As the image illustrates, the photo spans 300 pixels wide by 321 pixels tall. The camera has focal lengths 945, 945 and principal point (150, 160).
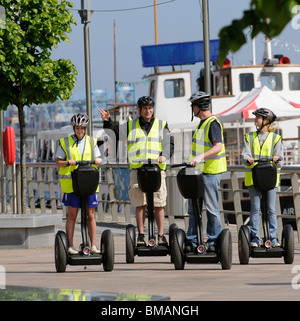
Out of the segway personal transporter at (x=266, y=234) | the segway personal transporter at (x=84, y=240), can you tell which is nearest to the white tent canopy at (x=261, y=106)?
the segway personal transporter at (x=266, y=234)

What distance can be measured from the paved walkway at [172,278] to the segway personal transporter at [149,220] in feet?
0.48

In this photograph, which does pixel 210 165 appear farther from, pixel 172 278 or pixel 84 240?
pixel 84 240

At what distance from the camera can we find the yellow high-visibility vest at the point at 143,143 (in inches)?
372

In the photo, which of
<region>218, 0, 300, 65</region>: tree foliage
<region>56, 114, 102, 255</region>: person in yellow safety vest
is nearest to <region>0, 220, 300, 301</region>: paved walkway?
<region>56, 114, 102, 255</region>: person in yellow safety vest

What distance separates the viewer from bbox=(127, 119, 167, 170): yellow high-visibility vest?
9.45 metres

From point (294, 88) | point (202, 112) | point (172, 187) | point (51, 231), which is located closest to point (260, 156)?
point (202, 112)

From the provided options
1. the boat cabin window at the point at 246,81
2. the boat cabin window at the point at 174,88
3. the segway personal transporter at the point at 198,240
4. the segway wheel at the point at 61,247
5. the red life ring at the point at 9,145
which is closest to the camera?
the segway personal transporter at the point at 198,240

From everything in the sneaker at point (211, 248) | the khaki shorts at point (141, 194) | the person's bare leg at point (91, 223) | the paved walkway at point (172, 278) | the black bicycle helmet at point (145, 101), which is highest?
the black bicycle helmet at point (145, 101)

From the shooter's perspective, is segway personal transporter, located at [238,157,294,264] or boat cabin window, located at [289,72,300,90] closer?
segway personal transporter, located at [238,157,294,264]

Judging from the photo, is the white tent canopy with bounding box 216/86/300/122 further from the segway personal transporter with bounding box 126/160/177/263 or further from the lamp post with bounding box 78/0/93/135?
the segway personal transporter with bounding box 126/160/177/263

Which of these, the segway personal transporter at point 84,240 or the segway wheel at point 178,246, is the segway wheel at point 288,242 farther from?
the segway personal transporter at point 84,240

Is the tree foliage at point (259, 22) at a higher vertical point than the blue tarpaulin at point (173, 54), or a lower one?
lower

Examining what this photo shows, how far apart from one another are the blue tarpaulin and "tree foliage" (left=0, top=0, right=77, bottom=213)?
55.3ft
